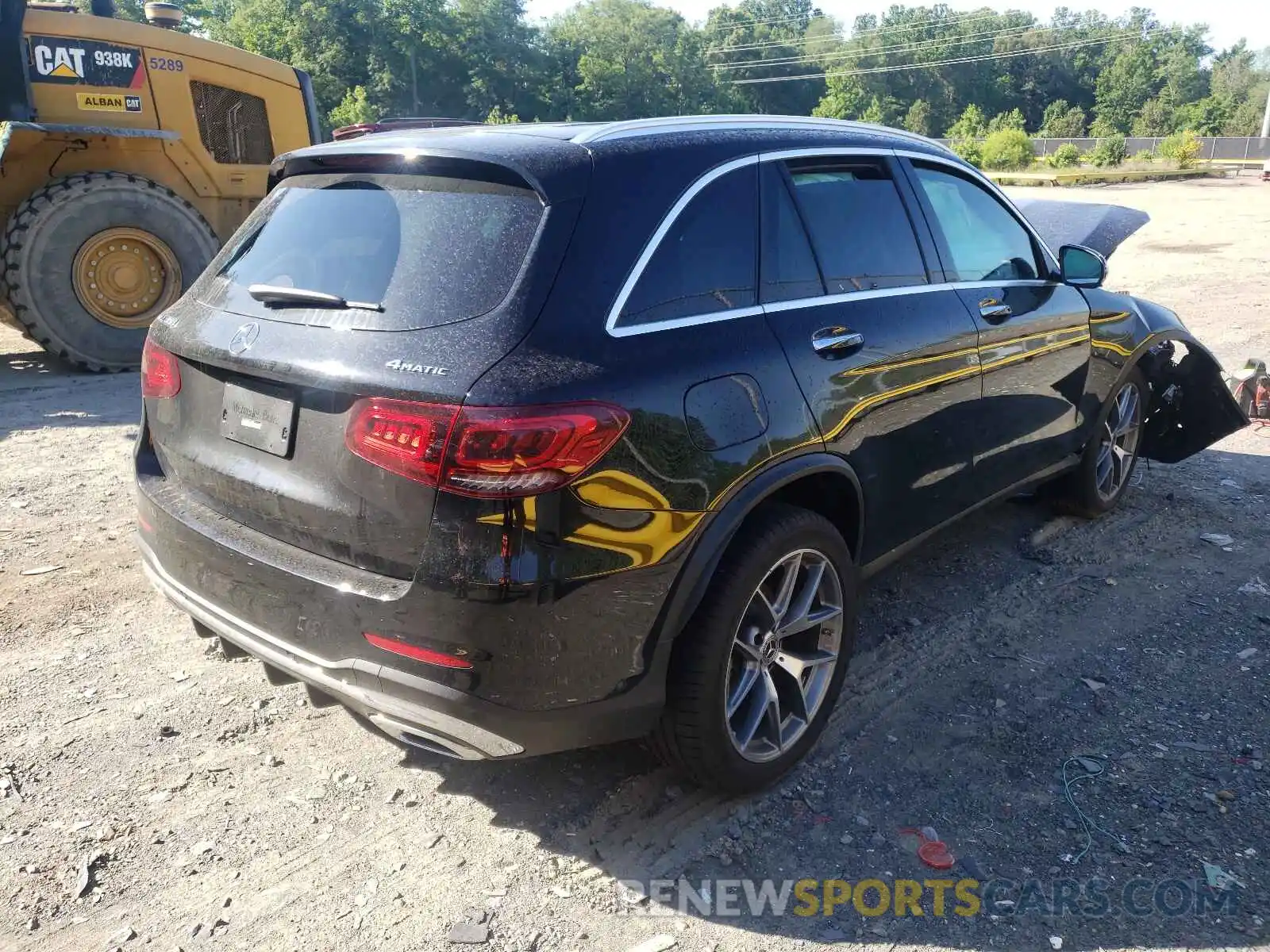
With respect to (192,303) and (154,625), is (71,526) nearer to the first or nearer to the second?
(154,625)

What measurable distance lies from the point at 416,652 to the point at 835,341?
1.59 m

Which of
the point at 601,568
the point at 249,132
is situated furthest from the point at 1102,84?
the point at 601,568

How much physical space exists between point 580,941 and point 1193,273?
1407 centimetres

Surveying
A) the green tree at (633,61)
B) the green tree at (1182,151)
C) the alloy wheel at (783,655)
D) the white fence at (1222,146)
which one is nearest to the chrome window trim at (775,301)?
the alloy wheel at (783,655)

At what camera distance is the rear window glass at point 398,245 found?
251cm

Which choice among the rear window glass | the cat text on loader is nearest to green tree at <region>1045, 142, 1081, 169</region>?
the cat text on loader

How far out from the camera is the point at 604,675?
8.33ft

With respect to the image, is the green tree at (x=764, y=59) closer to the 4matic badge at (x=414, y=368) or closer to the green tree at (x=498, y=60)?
the green tree at (x=498, y=60)

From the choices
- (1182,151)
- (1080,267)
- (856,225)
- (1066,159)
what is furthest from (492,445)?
(1182,151)

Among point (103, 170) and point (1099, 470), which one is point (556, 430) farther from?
point (103, 170)

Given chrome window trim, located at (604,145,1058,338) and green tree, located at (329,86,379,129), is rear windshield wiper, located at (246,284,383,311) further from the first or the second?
green tree, located at (329,86,379,129)

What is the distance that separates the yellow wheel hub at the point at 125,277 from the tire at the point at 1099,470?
7083 mm

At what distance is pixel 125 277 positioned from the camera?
8.17 m

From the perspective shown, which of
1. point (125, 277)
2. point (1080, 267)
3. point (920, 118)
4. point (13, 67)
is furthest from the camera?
point (920, 118)
